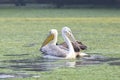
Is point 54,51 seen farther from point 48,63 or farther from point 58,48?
point 48,63

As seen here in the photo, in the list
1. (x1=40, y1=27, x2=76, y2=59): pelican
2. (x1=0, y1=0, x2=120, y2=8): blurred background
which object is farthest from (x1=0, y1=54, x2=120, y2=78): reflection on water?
(x1=0, y1=0, x2=120, y2=8): blurred background

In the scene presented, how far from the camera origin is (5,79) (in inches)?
300

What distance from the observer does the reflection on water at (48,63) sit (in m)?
8.96

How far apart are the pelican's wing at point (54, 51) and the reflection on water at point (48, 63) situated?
23cm

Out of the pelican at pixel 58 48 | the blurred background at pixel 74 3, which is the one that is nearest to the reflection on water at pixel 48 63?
the pelican at pixel 58 48

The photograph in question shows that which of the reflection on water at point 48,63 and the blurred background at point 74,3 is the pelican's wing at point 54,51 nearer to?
the reflection on water at point 48,63

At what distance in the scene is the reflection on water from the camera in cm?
896

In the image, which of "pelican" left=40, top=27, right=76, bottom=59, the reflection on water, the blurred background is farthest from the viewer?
the blurred background

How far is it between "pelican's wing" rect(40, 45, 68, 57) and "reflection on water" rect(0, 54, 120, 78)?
0.23m

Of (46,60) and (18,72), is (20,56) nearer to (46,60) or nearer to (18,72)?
(46,60)

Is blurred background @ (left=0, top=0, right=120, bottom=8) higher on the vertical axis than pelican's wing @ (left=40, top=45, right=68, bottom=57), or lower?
lower

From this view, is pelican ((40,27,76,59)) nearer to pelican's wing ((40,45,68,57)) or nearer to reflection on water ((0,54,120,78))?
pelican's wing ((40,45,68,57))

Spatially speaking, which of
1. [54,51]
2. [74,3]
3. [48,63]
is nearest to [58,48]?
[54,51]

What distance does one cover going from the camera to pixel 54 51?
33.3 feet
